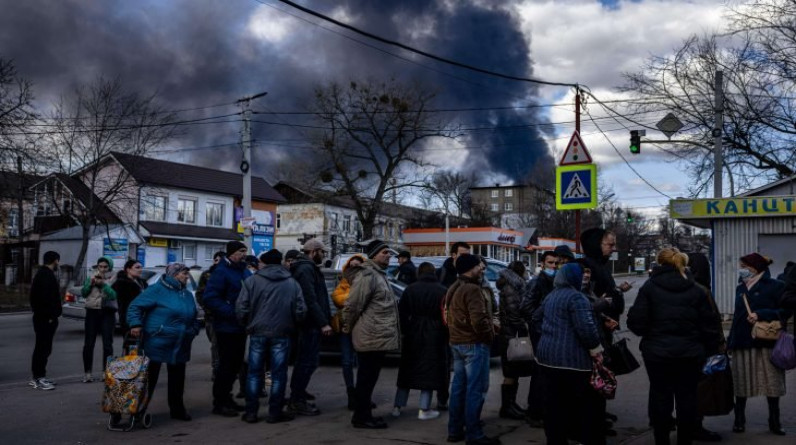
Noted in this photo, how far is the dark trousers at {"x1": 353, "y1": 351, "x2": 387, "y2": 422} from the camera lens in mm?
8000

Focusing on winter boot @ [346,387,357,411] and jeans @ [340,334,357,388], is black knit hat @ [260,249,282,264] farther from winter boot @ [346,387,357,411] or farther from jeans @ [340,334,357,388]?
winter boot @ [346,387,357,411]

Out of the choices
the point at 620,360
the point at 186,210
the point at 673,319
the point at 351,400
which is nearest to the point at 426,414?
the point at 351,400

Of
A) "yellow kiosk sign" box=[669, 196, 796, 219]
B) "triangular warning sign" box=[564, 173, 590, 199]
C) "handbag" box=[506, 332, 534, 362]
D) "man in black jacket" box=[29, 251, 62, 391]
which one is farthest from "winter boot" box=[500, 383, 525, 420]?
"yellow kiosk sign" box=[669, 196, 796, 219]

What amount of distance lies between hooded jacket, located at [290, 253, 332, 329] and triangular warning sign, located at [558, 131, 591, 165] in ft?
15.8

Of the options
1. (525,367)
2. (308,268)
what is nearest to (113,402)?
(308,268)

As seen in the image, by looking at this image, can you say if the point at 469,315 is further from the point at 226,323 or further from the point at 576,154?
the point at 576,154

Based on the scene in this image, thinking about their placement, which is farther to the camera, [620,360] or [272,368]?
[272,368]

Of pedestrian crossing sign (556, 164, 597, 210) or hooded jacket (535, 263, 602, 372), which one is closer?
hooded jacket (535, 263, 602, 372)

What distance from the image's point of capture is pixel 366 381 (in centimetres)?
807

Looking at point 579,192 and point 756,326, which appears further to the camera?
point 579,192

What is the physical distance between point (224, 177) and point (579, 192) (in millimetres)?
49483

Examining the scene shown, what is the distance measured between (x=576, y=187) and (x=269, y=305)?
562 cm

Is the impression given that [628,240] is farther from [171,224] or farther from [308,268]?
[308,268]

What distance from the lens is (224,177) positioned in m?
58.3
